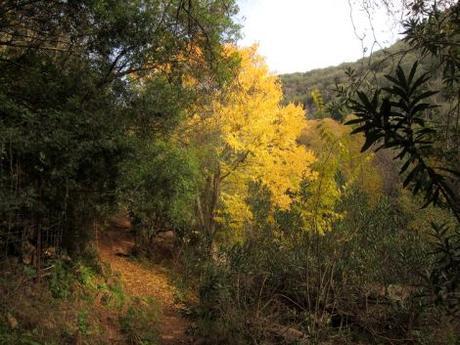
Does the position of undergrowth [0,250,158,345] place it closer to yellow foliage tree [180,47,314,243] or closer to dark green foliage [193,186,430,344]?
dark green foliage [193,186,430,344]

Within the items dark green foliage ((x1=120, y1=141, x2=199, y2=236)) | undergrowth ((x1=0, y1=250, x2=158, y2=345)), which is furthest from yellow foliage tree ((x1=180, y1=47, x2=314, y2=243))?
undergrowth ((x1=0, y1=250, x2=158, y2=345))

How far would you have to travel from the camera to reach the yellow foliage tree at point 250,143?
46.9 ft

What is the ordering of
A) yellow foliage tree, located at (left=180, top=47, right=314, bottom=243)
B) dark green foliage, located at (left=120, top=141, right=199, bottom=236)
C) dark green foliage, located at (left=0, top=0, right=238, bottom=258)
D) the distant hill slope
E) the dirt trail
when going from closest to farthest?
the distant hill slope < dark green foliage, located at (left=0, top=0, right=238, bottom=258) < dark green foliage, located at (left=120, top=141, right=199, bottom=236) < the dirt trail < yellow foliage tree, located at (left=180, top=47, right=314, bottom=243)

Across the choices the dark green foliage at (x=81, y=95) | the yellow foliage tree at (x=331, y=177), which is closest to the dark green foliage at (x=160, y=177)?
the dark green foliage at (x=81, y=95)

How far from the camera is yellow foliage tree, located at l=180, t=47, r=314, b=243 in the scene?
563 inches

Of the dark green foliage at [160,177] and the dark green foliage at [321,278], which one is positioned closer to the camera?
the dark green foliage at [321,278]

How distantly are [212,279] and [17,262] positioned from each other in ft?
11.3

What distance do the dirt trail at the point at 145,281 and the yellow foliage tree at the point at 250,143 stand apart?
2583mm

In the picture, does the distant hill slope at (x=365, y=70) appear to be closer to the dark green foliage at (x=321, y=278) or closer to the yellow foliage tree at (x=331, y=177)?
the yellow foliage tree at (x=331, y=177)

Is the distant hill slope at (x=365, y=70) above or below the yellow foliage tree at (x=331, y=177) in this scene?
above

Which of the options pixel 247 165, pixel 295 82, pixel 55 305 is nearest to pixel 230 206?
pixel 247 165

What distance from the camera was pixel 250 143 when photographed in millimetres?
15016

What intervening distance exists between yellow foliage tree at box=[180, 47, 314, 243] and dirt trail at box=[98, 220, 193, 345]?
2.58m

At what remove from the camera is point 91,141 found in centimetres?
696
